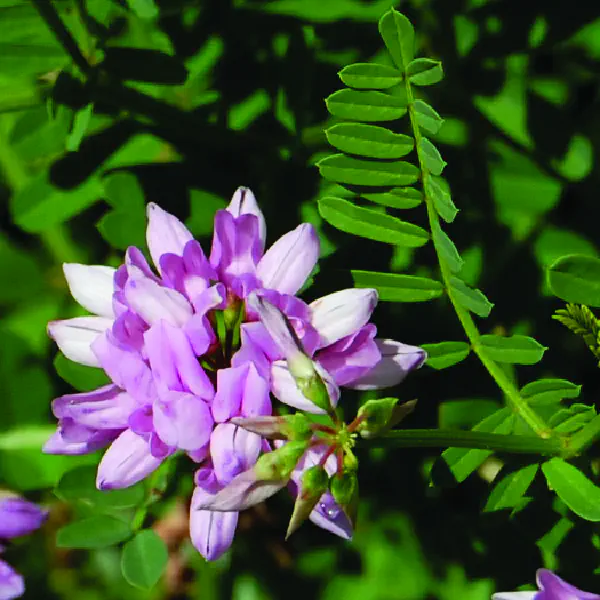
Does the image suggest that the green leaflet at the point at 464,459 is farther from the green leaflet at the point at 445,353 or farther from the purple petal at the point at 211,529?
the purple petal at the point at 211,529

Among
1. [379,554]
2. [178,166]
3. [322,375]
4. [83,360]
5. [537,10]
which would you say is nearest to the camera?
[322,375]

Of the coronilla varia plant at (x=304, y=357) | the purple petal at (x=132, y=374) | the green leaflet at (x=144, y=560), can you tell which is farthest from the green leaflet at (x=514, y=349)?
the green leaflet at (x=144, y=560)

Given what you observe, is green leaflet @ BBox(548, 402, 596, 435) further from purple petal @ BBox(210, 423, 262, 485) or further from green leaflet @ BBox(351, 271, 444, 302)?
purple petal @ BBox(210, 423, 262, 485)

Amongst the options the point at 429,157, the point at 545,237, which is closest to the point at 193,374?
the point at 429,157

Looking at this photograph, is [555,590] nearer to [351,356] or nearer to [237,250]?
[351,356]

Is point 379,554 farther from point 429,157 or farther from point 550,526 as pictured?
point 429,157

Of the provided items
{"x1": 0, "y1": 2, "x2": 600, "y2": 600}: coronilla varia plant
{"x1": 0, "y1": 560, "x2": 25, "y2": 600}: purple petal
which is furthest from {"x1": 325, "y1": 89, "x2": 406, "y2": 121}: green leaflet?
→ {"x1": 0, "y1": 560, "x2": 25, "y2": 600}: purple petal
